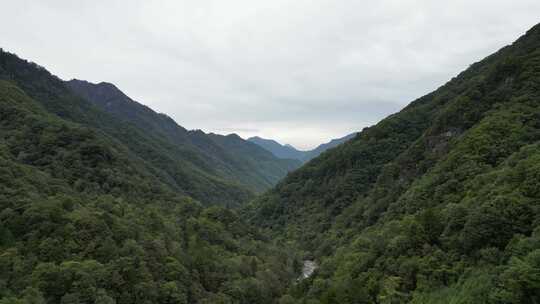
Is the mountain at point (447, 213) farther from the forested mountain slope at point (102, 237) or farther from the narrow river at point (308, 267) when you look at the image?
the forested mountain slope at point (102, 237)

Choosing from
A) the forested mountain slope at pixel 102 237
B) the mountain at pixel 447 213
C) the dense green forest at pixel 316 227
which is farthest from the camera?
the forested mountain slope at pixel 102 237

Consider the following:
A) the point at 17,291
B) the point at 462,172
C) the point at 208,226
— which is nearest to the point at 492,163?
the point at 462,172

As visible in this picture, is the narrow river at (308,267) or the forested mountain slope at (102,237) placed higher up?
the forested mountain slope at (102,237)

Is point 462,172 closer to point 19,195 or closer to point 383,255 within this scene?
point 383,255

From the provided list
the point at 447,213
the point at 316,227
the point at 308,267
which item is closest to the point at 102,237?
the point at 447,213

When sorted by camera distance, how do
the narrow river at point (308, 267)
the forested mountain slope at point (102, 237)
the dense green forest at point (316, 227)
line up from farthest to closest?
the narrow river at point (308, 267) < the forested mountain slope at point (102, 237) < the dense green forest at point (316, 227)

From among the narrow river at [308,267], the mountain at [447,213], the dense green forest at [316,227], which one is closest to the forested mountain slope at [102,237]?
the dense green forest at [316,227]
